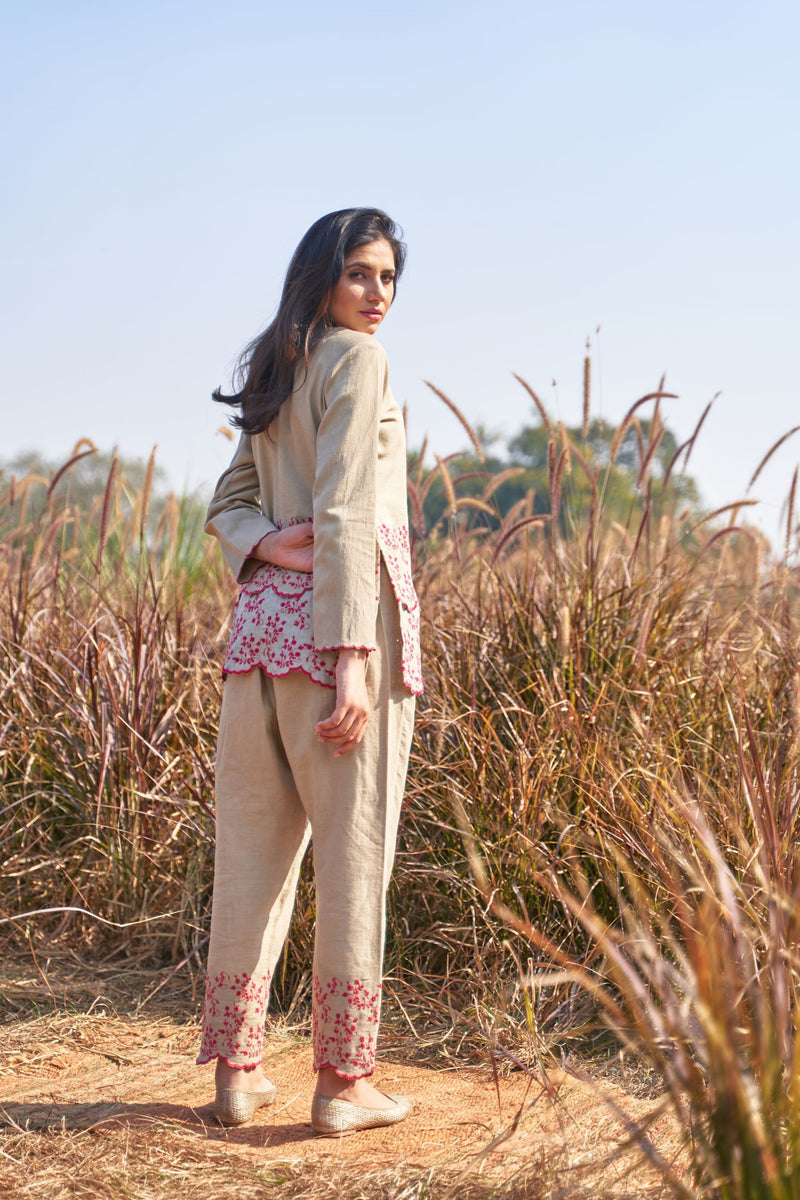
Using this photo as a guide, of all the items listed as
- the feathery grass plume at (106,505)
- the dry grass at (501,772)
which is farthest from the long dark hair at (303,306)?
the feathery grass plume at (106,505)

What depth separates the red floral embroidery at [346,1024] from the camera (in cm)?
210

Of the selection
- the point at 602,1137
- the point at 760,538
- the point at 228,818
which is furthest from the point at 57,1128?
the point at 760,538

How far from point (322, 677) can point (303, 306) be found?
0.79 metres

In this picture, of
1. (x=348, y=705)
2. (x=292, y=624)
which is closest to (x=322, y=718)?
(x=348, y=705)

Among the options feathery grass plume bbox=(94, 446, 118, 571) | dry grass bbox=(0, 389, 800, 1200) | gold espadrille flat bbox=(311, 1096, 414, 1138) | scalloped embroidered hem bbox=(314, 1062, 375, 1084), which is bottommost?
gold espadrille flat bbox=(311, 1096, 414, 1138)

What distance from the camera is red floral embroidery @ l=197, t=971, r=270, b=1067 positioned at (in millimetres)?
2191

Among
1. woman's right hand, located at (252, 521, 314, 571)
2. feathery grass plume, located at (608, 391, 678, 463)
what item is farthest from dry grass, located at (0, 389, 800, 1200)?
woman's right hand, located at (252, 521, 314, 571)

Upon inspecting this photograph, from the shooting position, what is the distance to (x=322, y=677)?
208 centimetres

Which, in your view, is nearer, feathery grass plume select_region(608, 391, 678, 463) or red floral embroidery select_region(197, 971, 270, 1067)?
red floral embroidery select_region(197, 971, 270, 1067)

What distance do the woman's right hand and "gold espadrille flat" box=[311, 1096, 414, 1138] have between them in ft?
3.51

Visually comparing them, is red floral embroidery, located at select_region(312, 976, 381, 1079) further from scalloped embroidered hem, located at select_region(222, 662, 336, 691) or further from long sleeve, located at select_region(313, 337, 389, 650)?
long sleeve, located at select_region(313, 337, 389, 650)

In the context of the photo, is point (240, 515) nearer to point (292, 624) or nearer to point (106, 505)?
point (292, 624)

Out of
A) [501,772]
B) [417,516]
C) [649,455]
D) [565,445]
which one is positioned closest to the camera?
[501,772]

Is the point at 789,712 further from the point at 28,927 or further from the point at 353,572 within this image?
the point at 28,927
